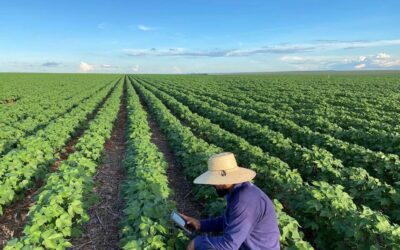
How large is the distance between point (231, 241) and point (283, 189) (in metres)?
3.25

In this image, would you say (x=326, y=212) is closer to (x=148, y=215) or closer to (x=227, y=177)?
(x=227, y=177)

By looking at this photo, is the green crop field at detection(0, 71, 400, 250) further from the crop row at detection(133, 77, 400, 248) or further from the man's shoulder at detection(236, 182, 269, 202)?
the man's shoulder at detection(236, 182, 269, 202)

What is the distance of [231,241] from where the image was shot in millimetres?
3947

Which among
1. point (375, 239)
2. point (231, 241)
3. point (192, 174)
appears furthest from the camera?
point (192, 174)

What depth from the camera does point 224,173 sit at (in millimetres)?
4148

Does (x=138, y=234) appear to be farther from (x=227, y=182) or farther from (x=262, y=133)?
(x=262, y=133)

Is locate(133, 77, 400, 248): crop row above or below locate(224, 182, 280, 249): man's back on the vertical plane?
below

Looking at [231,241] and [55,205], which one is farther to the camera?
[55,205]

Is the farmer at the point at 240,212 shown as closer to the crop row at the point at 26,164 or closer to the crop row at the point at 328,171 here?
the crop row at the point at 328,171

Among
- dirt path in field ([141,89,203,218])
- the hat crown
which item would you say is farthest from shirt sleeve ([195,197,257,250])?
dirt path in field ([141,89,203,218])

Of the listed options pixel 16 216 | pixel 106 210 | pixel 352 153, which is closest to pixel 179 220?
pixel 106 210

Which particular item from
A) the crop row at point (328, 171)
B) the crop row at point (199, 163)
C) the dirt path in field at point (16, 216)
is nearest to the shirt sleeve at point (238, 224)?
the crop row at point (199, 163)

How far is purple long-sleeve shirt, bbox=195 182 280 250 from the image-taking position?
12.9ft

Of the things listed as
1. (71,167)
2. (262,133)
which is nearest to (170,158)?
(262,133)
